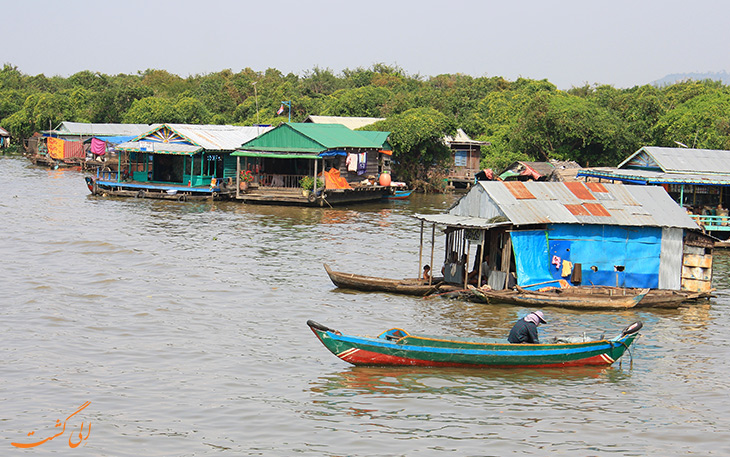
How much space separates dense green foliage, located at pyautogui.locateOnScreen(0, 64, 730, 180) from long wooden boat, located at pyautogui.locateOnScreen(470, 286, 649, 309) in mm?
26145

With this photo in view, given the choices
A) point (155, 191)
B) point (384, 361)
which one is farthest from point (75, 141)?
point (384, 361)

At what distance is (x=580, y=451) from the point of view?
10633 mm

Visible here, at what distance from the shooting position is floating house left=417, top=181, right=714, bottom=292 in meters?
18.9

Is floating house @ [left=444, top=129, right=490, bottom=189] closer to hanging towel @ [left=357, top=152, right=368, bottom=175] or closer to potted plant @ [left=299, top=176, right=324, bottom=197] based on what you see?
hanging towel @ [left=357, top=152, right=368, bottom=175]

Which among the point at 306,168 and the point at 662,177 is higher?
the point at 662,177

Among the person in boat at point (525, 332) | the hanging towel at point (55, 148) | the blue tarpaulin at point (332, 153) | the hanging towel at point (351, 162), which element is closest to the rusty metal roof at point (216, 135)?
the blue tarpaulin at point (332, 153)

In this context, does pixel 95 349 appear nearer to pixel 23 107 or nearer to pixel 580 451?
pixel 580 451

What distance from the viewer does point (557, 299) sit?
18.1 metres

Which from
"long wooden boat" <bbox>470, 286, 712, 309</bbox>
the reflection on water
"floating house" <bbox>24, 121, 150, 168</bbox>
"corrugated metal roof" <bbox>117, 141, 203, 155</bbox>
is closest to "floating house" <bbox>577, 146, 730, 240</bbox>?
"long wooden boat" <bbox>470, 286, 712, 309</bbox>

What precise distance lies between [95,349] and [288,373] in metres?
3.92

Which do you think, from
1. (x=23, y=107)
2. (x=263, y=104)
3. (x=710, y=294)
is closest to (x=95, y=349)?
(x=710, y=294)

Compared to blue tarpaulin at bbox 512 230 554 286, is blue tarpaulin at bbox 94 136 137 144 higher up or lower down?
higher up

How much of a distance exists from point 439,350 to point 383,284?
6.30m

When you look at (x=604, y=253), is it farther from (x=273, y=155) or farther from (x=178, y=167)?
(x=178, y=167)
